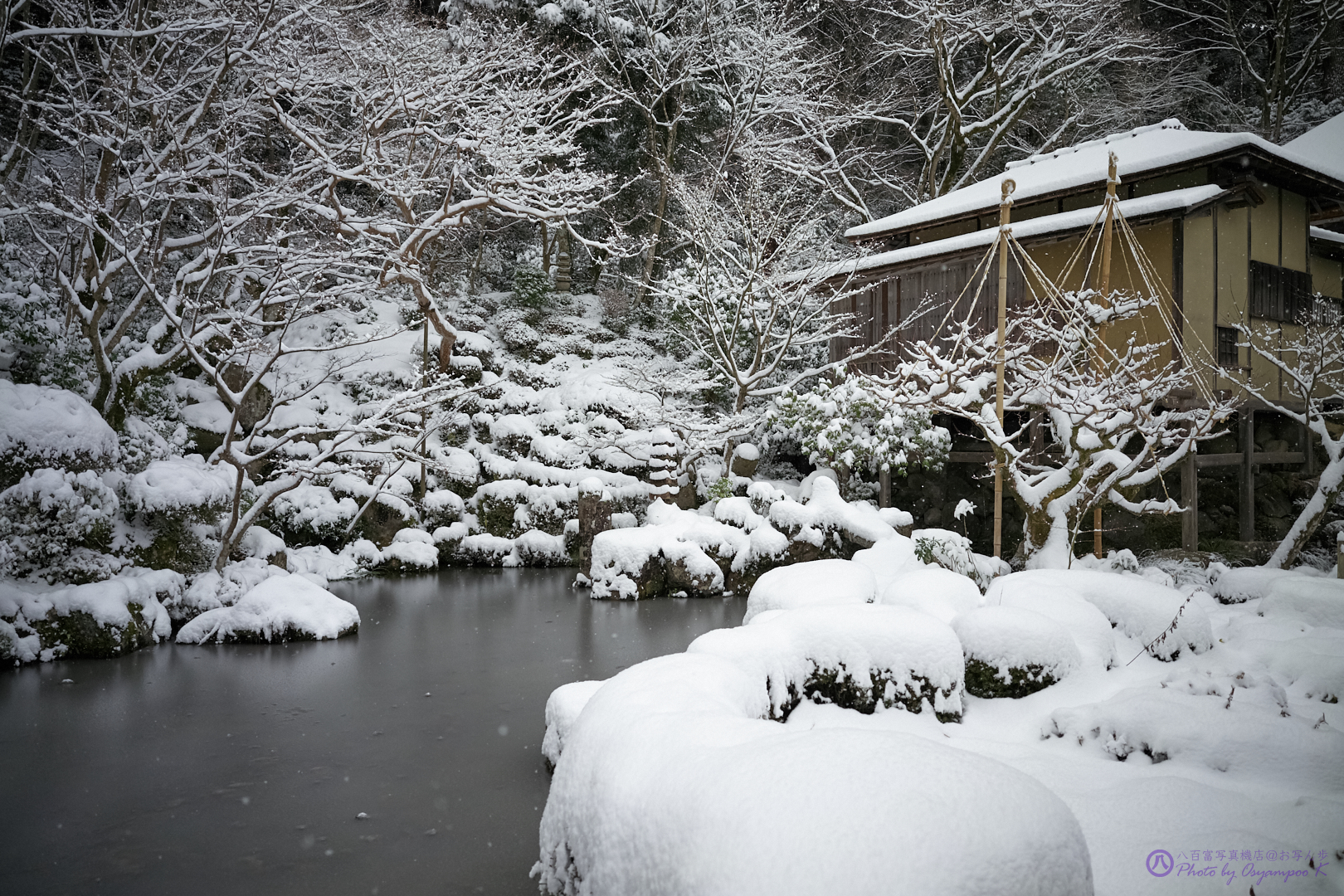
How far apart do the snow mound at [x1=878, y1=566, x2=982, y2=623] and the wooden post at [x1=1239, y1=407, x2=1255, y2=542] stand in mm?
7780

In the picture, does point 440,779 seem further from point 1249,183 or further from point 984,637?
point 1249,183

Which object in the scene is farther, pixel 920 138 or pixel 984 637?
pixel 920 138

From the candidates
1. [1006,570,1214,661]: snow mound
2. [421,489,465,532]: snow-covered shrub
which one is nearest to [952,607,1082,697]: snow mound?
[1006,570,1214,661]: snow mound

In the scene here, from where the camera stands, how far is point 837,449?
554 inches

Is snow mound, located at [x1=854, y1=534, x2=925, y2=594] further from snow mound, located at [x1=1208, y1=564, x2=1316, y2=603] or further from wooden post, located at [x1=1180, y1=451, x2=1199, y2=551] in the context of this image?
wooden post, located at [x1=1180, y1=451, x2=1199, y2=551]

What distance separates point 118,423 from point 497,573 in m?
6.53

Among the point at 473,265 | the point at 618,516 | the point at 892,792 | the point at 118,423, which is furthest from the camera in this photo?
the point at 473,265

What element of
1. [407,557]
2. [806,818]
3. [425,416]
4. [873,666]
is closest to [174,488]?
[407,557]

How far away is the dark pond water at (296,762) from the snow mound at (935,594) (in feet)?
9.84

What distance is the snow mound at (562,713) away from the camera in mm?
5387

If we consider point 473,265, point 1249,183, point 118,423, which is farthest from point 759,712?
point 473,265

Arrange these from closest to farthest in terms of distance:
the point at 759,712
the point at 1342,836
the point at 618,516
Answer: the point at 1342,836 < the point at 759,712 < the point at 618,516

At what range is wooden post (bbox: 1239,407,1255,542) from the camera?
471 inches

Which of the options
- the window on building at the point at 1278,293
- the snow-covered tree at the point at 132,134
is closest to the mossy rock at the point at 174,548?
the snow-covered tree at the point at 132,134
